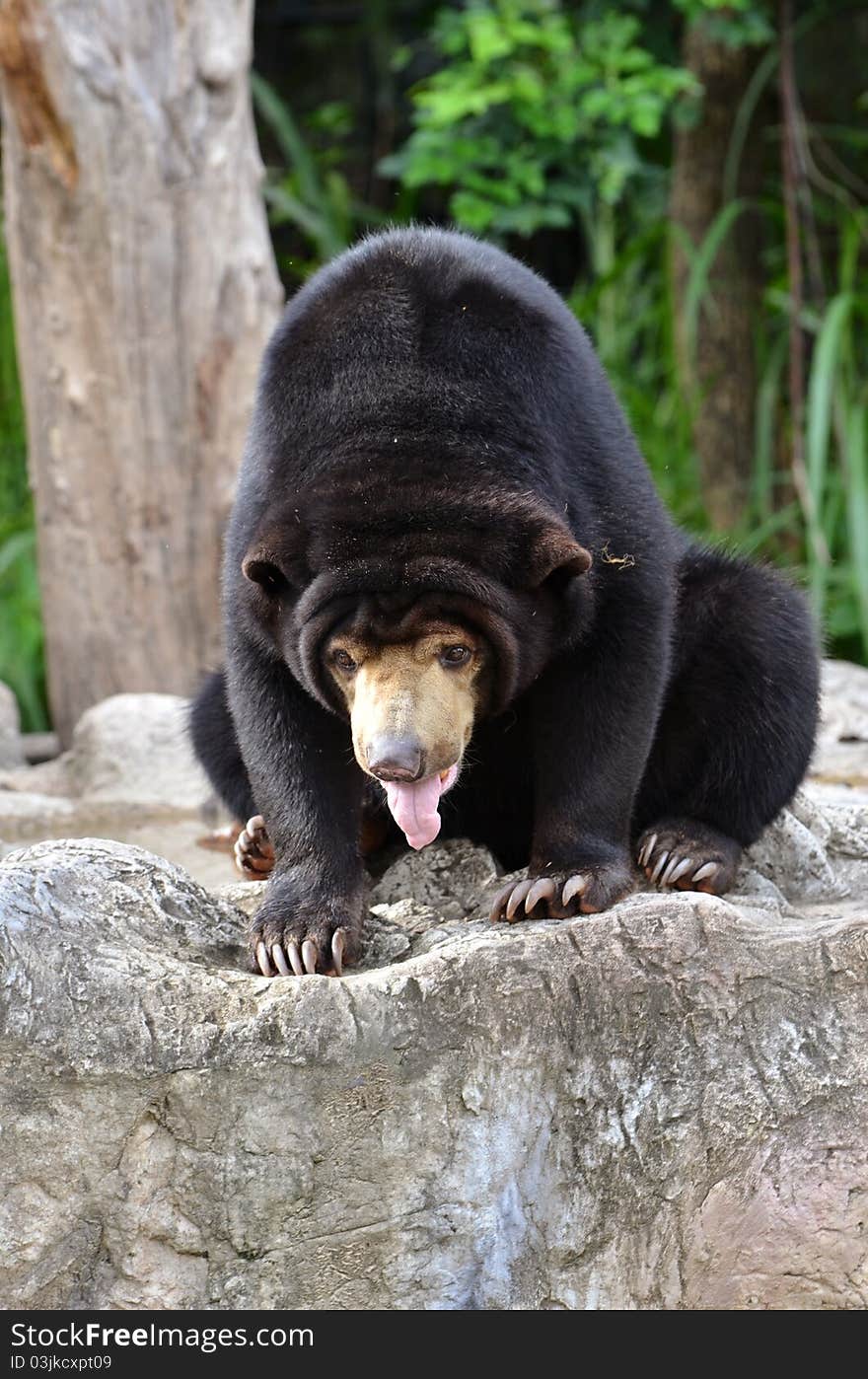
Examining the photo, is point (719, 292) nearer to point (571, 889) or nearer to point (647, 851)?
point (647, 851)

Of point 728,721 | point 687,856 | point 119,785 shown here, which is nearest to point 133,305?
point 119,785

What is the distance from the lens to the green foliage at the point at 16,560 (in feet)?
24.1

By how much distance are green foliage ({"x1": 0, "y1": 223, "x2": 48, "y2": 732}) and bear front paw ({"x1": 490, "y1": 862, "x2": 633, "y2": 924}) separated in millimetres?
4668

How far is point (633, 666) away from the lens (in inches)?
123

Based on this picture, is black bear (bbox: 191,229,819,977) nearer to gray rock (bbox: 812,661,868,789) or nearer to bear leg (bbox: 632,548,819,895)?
bear leg (bbox: 632,548,819,895)

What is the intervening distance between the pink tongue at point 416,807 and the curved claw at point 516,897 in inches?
9.3

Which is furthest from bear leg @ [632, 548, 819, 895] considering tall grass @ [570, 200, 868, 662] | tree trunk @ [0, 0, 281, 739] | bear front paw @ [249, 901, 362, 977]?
tree trunk @ [0, 0, 281, 739]

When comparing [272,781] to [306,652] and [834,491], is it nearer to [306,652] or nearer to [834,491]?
[306,652]

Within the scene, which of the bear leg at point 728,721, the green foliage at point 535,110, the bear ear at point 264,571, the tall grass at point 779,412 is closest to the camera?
the bear ear at point 264,571

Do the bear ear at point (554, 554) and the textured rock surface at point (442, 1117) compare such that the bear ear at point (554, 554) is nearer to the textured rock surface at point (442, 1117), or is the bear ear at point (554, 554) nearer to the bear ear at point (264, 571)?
the bear ear at point (264, 571)

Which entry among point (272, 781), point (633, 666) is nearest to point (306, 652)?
point (272, 781)

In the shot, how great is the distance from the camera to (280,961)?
9.45 feet

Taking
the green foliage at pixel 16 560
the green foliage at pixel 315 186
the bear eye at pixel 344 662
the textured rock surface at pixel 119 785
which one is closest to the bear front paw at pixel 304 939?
the bear eye at pixel 344 662

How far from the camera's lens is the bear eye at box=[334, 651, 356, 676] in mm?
2877
